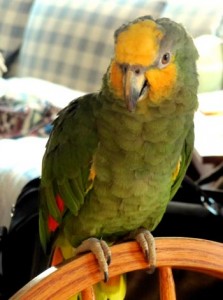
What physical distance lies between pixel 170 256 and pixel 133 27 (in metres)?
0.28

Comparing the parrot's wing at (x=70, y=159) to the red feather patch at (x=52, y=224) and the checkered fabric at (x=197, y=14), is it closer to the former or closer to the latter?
the red feather patch at (x=52, y=224)

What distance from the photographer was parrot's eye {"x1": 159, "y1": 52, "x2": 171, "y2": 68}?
74cm

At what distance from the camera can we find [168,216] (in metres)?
1.12

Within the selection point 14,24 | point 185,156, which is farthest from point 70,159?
point 14,24

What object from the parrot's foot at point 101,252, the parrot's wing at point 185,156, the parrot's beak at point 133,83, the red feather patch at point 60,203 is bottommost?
the red feather patch at point 60,203

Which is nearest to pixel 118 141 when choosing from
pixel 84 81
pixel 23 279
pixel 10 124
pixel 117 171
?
pixel 117 171

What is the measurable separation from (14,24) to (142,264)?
83.5 inches

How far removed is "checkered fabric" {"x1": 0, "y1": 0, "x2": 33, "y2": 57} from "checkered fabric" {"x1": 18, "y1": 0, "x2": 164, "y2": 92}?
7 centimetres

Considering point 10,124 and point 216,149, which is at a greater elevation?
point 216,149

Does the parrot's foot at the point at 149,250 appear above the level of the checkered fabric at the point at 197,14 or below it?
below

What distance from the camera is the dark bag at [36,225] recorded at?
1.11m

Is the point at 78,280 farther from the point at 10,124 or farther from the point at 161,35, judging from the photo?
the point at 10,124

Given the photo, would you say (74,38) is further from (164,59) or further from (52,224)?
(164,59)

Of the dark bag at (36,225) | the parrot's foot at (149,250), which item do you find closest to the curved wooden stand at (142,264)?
the parrot's foot at (149,250)
